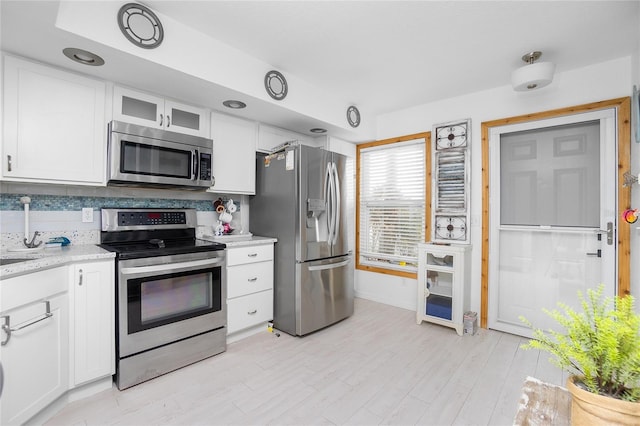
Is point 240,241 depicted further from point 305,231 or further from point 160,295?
point 160,295

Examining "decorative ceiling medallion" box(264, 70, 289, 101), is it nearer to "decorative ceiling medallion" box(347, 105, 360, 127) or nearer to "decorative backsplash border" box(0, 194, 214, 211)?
"decorative ceiling medallion" box(347, 105, 360, 127)

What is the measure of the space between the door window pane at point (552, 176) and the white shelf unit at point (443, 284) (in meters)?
0.68

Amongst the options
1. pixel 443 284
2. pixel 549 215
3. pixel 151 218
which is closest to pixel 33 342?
pixel 151 218

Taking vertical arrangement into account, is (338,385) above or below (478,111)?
below

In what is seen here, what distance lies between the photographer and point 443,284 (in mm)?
3201

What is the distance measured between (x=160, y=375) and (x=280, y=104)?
95.0 inches

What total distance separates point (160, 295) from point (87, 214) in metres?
0.92

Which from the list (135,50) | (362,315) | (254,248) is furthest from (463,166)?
(135,50)

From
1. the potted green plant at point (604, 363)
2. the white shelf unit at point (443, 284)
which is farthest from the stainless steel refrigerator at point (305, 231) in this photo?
the potted green plant at point (604, 363)

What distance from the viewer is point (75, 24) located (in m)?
1.64

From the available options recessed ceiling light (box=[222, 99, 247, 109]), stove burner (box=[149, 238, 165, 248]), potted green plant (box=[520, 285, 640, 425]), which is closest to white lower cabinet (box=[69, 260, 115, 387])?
stove burner (box=[149, 238, 165, 248])

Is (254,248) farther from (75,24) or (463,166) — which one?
(463,166)

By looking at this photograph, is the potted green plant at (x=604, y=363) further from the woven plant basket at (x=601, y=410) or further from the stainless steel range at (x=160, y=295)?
the stainless steel range at (x=160, y=295)

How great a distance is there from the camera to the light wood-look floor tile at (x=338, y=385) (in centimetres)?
176
